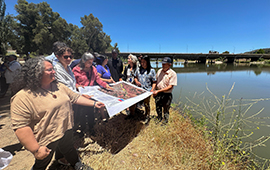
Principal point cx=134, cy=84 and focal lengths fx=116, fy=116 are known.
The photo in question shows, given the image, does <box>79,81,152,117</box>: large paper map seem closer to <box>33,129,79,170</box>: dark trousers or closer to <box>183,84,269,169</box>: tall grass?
<box>33,129,79,170</box>: dark trousers

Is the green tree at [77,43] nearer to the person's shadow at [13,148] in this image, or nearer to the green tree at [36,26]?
the green tree at [36,26]

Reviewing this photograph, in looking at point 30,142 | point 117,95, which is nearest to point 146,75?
point 117,95

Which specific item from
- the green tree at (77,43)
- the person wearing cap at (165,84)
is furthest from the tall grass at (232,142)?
the green tree at (77,43)

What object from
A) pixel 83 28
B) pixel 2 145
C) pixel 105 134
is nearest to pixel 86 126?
pixel 105 134

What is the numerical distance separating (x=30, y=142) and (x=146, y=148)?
6.93 ft

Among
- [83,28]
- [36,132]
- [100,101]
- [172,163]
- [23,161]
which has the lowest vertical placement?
[172,163]

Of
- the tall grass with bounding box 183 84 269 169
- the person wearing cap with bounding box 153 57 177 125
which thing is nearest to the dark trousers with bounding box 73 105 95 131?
the person wearing cap with bounding box 153 57 177 125

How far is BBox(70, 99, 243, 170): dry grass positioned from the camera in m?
2.17

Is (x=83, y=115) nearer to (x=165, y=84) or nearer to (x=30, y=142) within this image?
(x=30, y=142)

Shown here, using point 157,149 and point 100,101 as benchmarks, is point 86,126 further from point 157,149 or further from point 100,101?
point 157,149

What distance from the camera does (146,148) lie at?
260 centimetres

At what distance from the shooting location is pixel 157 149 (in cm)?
252

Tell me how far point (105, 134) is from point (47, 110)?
81.2 inches

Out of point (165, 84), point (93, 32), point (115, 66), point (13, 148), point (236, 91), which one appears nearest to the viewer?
point (13, 148)
